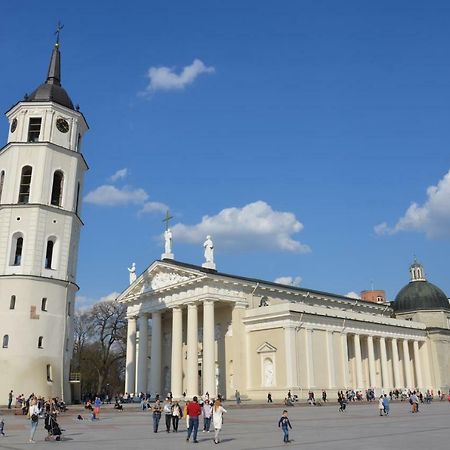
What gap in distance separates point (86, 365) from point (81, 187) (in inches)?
1716

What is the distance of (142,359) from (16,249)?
21.1m

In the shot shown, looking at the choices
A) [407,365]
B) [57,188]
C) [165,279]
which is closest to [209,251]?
[165,279]

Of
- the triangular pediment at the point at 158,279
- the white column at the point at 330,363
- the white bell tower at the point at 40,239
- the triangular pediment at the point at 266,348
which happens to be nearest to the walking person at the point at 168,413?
the white bell tower at the point at 40,239

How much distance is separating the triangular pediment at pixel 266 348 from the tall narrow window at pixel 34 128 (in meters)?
26.4

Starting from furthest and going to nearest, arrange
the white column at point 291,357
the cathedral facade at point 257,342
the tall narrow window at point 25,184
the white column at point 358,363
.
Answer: the white column at point 358,363 < the cathedral facade at point 257,342 < the white column at point 291,357 < the tall narrow window at point 25,184

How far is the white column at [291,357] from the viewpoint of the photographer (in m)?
45.7

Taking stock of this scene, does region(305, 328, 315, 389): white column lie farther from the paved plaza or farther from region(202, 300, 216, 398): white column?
the paved plaza

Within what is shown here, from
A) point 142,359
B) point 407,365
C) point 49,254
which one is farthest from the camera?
point 407,365

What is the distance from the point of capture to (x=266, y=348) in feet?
158

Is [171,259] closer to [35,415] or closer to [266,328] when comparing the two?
[266,328]

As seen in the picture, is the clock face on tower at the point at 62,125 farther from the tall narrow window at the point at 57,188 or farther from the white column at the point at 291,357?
the white column at the point at 291,357

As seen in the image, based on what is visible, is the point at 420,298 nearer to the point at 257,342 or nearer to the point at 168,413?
the point at 257,342

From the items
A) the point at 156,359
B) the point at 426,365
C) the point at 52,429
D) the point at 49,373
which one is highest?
the point at 156,359

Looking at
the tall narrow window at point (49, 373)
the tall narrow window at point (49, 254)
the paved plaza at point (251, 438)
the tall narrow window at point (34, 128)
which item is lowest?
the paved plaza at point (251, 438)
